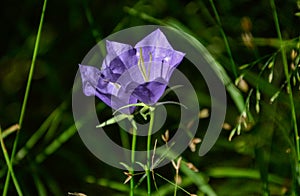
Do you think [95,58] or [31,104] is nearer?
[95,58]

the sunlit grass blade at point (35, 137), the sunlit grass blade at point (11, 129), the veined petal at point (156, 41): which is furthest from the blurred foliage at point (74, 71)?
the veined petal at point (156, 41)

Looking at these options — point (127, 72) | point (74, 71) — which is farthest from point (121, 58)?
point (74, 71)

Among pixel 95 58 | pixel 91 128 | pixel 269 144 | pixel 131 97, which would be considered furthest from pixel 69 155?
pixel 131 97

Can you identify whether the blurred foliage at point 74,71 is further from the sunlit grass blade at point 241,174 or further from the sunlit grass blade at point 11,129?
the sunlit grass blade at point 11,129

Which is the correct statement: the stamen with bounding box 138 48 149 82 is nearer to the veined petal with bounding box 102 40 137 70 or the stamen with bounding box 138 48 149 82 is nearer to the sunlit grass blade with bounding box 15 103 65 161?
the veined petal with bounding box 102 40 137 70

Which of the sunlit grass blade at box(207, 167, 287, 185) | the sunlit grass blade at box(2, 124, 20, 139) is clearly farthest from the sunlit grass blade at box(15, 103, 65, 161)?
the sunlit grass blade at box(207, 167, 287, 185)

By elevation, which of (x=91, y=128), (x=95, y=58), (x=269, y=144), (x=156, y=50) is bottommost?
(x=269, y=144)

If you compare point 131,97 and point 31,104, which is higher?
point 131,97

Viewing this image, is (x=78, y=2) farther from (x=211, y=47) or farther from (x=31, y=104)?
(x=211, y=47)

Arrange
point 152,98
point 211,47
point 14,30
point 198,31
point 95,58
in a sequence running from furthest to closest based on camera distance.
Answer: point 14,30, point 198,31, point 211,47, point 95,58, point 152,98
